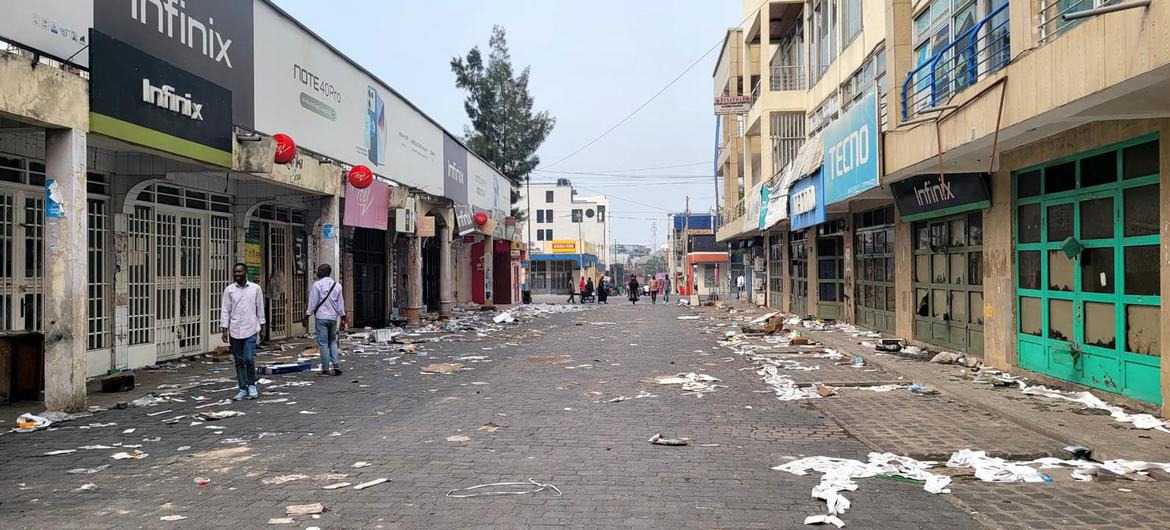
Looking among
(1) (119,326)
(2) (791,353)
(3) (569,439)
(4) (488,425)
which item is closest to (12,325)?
(1) (119,326)

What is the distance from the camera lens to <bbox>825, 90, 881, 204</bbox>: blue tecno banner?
1324 centimetres

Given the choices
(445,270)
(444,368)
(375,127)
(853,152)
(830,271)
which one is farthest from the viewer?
(445,270)

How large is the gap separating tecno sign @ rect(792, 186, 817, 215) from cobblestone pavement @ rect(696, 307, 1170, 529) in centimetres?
673

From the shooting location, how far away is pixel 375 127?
19.3 meters

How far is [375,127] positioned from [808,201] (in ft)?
35.7

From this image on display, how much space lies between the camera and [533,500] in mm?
5184

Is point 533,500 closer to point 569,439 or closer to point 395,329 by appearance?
point 569,439

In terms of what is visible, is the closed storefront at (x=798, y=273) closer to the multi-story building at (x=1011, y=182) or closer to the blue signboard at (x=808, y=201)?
the blue signboard at (x=808, y=201)

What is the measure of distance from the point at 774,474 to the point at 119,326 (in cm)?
1039

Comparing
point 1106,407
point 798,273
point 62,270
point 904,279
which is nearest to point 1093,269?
point 1106,407

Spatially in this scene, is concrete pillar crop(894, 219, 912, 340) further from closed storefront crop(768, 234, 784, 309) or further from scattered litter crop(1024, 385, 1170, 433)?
closed storefront crop(768, 234, 784, 309)

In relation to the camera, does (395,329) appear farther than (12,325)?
Yes

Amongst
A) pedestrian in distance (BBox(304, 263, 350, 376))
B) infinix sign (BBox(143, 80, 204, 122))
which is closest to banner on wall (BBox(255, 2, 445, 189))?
infinix sign (BBox(143, 80, 204, 122))

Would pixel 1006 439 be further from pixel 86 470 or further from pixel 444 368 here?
pixel 444 368
